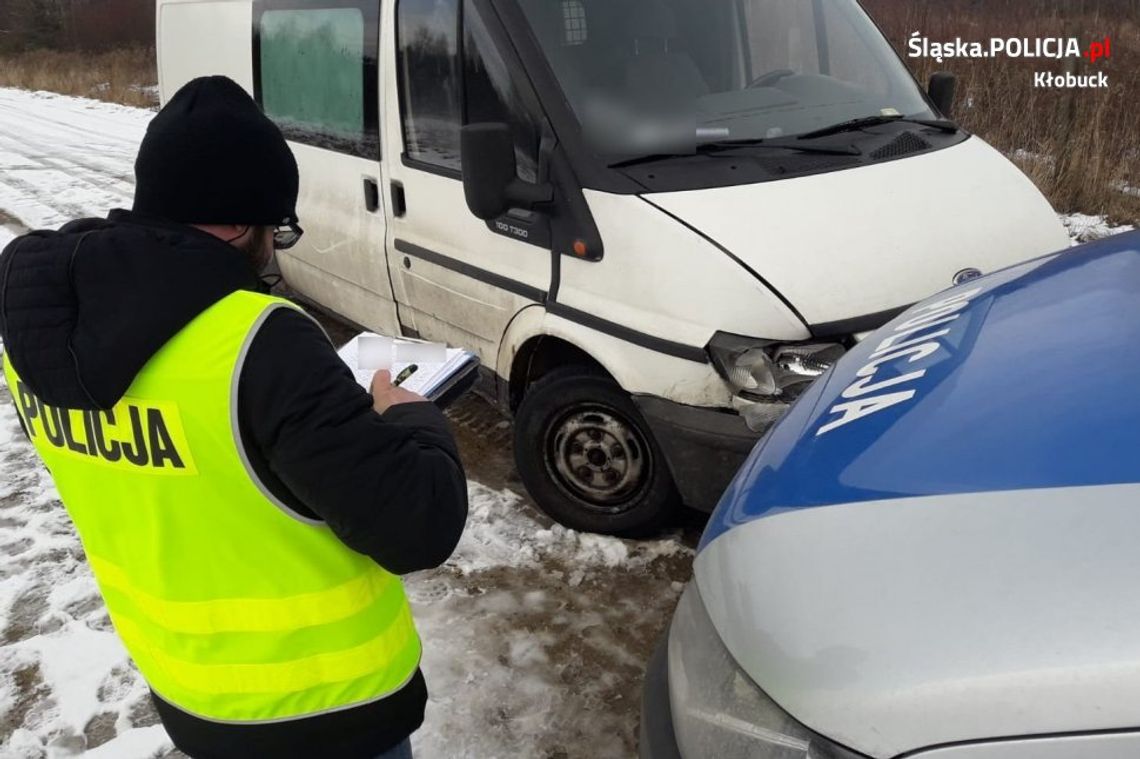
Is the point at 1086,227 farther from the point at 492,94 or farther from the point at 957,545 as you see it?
the point at 957,545

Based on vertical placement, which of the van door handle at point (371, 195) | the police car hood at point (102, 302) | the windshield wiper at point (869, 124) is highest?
the windshield wiper at point (869, 124)

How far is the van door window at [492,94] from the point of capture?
123 inches

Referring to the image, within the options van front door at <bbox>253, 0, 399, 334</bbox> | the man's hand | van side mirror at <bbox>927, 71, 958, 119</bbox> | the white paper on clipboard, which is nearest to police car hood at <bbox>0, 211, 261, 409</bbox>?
the man's hand

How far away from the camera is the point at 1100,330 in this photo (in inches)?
63.5

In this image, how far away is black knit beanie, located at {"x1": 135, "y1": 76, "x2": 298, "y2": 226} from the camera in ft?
4.26

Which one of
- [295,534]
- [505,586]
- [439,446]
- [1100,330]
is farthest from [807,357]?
[295,534]

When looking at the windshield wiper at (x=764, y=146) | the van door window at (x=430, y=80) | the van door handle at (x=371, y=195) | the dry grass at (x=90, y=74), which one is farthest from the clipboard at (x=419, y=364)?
the dry grass at (x=90, y=74)

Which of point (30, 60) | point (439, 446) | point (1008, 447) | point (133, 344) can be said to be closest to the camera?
point (133, 344)

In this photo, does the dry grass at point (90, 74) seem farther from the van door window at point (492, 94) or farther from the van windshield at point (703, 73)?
the van windshield at point (703, 73)

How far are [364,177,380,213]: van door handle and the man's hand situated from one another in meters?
2.62

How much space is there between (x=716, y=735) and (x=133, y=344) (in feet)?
3.41

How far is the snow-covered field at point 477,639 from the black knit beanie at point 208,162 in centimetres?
173

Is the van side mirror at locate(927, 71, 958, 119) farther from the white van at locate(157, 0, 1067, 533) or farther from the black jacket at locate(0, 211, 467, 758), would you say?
the black jacket at locate(0, 211, 467, 758)

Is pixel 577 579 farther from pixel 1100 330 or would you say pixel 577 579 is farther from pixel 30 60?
pixel 30 60
